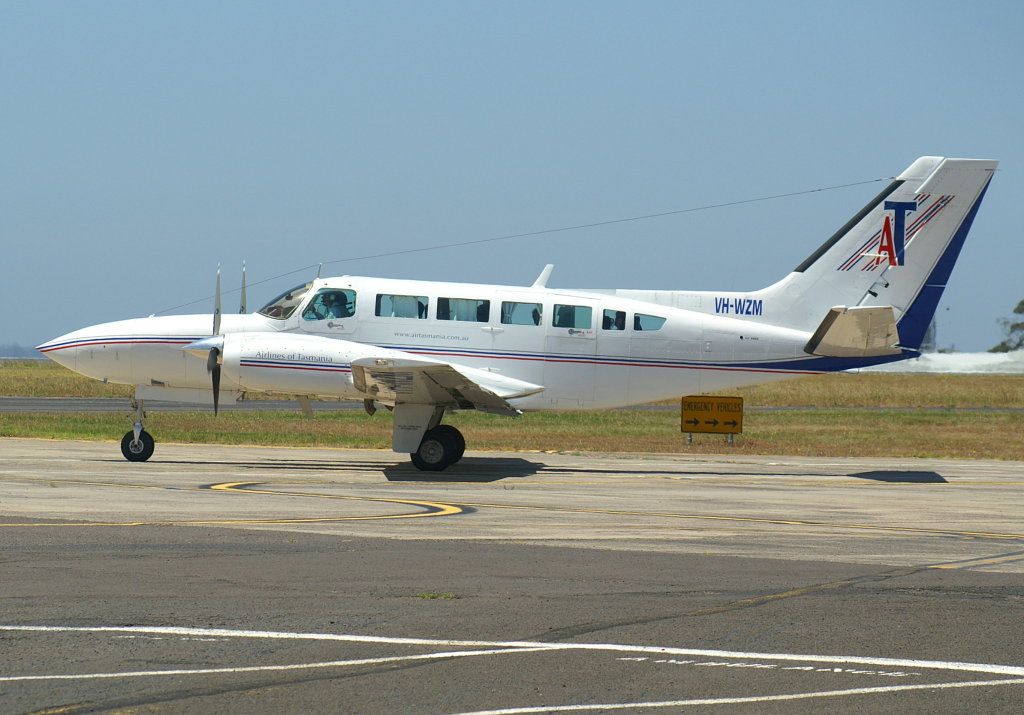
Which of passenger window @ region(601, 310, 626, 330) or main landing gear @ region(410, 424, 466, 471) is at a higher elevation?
passenger window @ region(601, 310, 626, 330)

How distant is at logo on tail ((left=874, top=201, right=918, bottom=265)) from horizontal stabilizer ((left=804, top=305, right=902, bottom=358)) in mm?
1409

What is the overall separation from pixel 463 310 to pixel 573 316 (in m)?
2.26

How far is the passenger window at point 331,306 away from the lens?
2239 cm

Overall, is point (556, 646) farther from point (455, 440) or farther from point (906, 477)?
point (906, 477)

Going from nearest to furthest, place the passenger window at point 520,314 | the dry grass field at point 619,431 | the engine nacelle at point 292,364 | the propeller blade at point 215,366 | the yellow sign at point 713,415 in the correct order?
the engine nacelle at point 292,364, the propeller blade at point 215,366, the passenger window at point 520,314, the dry grass field at point 619,431, the yellow sign at point 713,415

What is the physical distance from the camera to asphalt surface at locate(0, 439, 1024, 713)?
6688mm

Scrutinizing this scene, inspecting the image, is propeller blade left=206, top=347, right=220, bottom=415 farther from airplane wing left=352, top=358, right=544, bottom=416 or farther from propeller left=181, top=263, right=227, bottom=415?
airplane wing left=352, top=358, right=544, bottom=416

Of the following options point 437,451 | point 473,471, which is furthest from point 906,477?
point 437,451

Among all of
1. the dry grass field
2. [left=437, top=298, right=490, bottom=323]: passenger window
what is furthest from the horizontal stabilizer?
the dry grass field

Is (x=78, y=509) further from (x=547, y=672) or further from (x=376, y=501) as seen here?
(x=547, y=672)

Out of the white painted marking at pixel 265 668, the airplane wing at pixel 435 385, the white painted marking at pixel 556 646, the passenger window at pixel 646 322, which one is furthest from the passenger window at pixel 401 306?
the white painted marking at pixel 265 668

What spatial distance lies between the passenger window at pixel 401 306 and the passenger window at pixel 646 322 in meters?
4.31

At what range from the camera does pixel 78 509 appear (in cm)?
1469

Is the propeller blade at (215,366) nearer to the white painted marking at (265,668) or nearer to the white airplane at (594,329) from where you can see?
the white airplane at (594,329)
